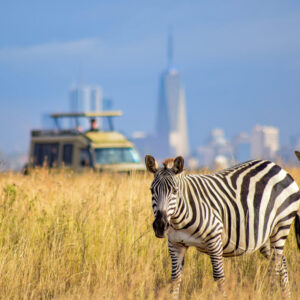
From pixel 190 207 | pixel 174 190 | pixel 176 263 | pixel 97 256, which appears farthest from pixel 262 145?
pixel 174 190

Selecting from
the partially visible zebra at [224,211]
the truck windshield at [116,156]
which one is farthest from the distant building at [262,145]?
the truck windshield at [116,156]

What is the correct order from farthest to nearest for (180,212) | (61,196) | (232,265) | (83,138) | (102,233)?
(83,138)
(61,196)
(102,233)
(232,265)
(180,212)

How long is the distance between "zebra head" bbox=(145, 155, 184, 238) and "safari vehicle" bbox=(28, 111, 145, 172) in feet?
42.6

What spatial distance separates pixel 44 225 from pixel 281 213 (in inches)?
129

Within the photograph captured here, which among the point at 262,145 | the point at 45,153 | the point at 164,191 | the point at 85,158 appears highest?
the point at 45,153

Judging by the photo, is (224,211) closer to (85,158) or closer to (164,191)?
(164,191)

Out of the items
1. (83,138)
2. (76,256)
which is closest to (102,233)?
(76,256)

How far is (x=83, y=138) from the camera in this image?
20.0m

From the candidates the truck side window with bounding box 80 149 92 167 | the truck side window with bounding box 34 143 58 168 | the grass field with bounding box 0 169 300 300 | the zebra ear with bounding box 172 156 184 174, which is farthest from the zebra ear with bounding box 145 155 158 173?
the truck side window with bounding box 34 143 58 168

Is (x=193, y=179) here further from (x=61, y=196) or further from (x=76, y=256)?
(x=61, y=196)

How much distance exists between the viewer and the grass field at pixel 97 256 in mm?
6698

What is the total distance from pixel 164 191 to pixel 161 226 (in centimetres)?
32

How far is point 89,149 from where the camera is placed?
19.6 meters

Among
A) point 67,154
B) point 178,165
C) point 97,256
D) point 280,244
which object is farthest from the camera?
point 67,154
